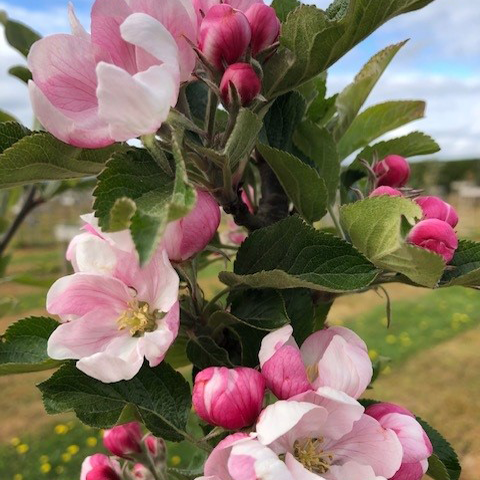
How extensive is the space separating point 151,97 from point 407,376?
4.69m

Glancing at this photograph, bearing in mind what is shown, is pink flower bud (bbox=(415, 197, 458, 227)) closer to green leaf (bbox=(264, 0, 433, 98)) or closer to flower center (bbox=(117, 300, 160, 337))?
green leaf (bbox=(264, 0, 433, 98))

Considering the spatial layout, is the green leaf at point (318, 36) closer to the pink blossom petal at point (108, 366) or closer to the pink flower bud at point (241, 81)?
the pink flower bud at point (241, 81)

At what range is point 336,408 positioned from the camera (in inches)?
22.5

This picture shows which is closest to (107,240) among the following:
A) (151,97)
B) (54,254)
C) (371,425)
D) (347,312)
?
(151,97)

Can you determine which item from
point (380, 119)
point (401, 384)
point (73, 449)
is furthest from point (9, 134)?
point (401, 384)

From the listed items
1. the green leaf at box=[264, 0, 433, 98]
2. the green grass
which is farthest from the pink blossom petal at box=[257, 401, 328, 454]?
the green grass

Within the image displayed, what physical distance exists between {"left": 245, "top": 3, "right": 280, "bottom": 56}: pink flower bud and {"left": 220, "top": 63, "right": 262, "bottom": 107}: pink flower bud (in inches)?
1.9

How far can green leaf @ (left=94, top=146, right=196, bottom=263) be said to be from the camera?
429mm

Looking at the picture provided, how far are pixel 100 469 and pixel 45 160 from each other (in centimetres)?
46

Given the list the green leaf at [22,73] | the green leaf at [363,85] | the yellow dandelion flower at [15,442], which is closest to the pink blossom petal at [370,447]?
the green leaf at [363,85]

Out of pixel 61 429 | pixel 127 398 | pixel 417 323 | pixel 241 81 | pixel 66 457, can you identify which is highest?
pixel 241 81

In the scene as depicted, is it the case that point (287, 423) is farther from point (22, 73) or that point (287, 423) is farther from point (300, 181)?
point (22, 73)

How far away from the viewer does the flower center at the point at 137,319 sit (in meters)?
0.65

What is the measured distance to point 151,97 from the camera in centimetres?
48
